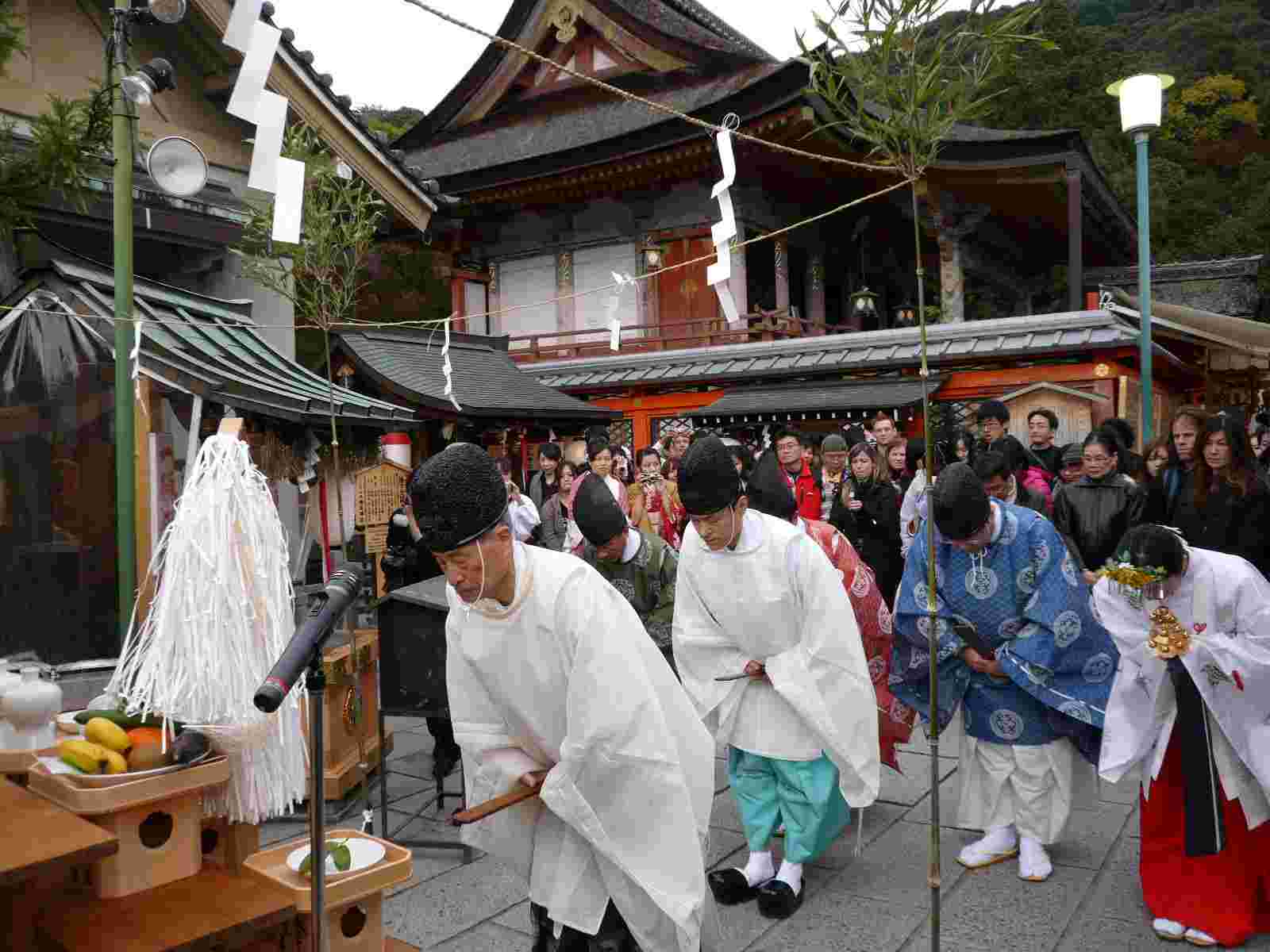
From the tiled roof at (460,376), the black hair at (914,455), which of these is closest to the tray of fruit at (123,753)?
the black hair at (914,455)

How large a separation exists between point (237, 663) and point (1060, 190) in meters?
16.1

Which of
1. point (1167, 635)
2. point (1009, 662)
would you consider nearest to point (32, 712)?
point (1009, 662)

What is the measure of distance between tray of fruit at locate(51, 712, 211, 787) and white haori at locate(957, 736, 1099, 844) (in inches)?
125

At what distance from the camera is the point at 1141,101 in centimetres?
755

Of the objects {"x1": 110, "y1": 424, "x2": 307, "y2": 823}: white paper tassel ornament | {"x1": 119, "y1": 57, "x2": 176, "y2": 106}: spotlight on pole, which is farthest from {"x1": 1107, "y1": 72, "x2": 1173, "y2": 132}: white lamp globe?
{"x1": 110, "y1": 424, "x2": 307, "y2": 823}: white paper tassel ornament

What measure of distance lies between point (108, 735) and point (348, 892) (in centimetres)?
80

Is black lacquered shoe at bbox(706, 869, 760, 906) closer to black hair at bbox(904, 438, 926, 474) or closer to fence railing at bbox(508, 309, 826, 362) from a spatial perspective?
black hair at bbox(904, 438, 926, 474)

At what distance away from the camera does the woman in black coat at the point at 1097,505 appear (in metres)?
5.91

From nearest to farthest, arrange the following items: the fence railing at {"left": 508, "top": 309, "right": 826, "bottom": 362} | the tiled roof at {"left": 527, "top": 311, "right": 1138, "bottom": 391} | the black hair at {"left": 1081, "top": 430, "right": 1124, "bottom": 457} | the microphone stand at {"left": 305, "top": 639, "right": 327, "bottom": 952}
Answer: the microphone stand at {"left": 305, "top": 639, "right": 327, "bottom": 952} → the black hair at {"left": 1081, "top": 430, "right": 1124, "bottom": 457} → the tiled roof at {"left": 527, "top": 311, "right": 1138, "bottom": 391} → the fence railing at {"left": 508, "top": 309, "right": 826, "bottom": 362}

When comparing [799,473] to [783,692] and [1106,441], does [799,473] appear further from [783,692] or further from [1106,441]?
[783,692]

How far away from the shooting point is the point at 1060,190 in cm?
1566

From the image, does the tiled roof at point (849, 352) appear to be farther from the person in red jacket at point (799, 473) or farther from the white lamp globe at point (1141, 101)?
the person in red jacket at point (799, 473)

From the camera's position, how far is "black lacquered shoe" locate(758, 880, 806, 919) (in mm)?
3703

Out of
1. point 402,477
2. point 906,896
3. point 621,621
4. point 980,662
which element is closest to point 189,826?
point 621,621
